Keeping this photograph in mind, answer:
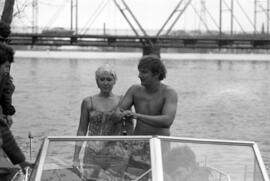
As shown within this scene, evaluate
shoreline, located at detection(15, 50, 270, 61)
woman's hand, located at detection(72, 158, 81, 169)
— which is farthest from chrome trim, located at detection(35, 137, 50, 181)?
shoreline, located at detection(15, 50, 270, 61)

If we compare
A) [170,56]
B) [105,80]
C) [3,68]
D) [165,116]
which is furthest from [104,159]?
[170,56]

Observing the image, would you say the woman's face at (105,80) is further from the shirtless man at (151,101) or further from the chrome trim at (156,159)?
the chrome trim at (156,159)

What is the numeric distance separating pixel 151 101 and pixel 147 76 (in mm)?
231

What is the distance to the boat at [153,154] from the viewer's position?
4.36 m

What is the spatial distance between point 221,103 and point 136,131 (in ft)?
102

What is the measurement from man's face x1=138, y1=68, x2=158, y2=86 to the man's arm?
0.19m

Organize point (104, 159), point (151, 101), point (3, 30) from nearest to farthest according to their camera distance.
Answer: point (104, 159) → point (151, 101) → point (3, 30)

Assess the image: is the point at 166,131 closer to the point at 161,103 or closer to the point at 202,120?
the point at 161,103

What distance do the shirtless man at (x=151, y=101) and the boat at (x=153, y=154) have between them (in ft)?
3.13

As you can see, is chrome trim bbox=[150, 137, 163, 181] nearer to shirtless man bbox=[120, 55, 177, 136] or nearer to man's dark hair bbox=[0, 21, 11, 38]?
shirtless man bbox=[120, 55, 177, 136]

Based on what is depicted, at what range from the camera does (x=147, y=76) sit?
5594mm

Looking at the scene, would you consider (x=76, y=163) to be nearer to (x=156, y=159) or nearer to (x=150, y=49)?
(x=156, y=159)

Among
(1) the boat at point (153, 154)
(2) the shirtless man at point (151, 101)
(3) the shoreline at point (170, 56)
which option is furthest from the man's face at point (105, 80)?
(3) the shoreline at point (170, 56)

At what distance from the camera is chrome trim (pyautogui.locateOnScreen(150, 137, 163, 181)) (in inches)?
162
